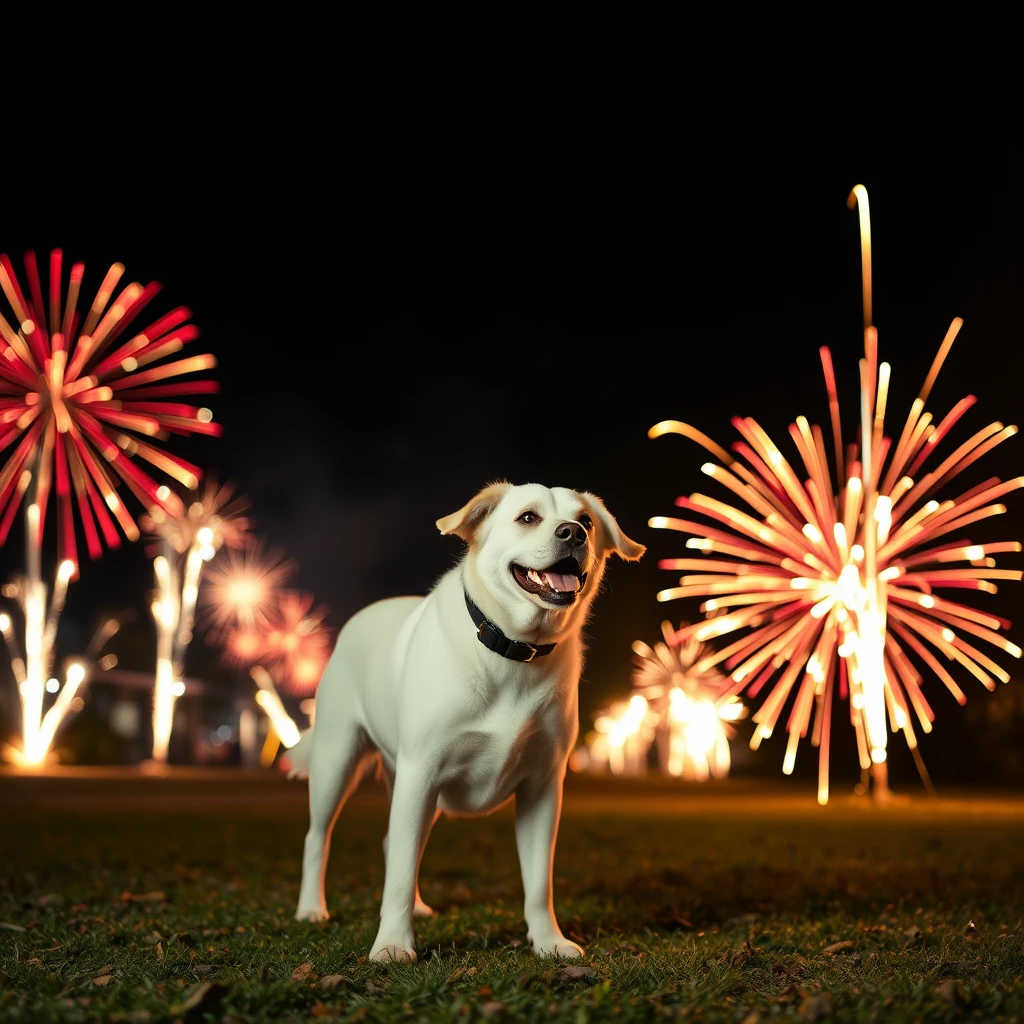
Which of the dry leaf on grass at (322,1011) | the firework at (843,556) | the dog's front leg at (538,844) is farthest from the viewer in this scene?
the firework at (843,556)

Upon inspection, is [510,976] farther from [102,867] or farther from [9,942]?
[102,867]

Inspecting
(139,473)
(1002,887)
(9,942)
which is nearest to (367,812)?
(139,473)

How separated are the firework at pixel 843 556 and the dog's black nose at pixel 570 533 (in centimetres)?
927

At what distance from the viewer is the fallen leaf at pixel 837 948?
5381 mm

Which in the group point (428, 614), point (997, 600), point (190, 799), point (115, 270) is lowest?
point (190, 799)

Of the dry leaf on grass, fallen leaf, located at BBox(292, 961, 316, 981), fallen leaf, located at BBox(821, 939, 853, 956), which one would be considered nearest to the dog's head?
fallen leaf, located at BBox(292, 961, 316, 981)

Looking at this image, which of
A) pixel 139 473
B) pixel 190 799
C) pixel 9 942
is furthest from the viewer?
pixel 190 799

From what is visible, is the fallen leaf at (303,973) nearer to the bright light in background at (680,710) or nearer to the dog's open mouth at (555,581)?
the dog's open mouth at (555,581)

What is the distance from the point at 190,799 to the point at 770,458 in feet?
47.3

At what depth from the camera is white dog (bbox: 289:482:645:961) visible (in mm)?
5246

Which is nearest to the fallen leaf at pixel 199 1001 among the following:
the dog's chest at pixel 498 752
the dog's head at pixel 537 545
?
the dog's chest at pixel 498 752

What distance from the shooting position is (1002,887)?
28.1 feet

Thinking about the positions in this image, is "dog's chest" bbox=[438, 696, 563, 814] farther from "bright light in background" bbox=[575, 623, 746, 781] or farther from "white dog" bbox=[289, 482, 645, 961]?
"bright light in background" bbox=[575, 623, 746, 781]

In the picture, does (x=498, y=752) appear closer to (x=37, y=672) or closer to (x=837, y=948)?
(x=837, y=948)
